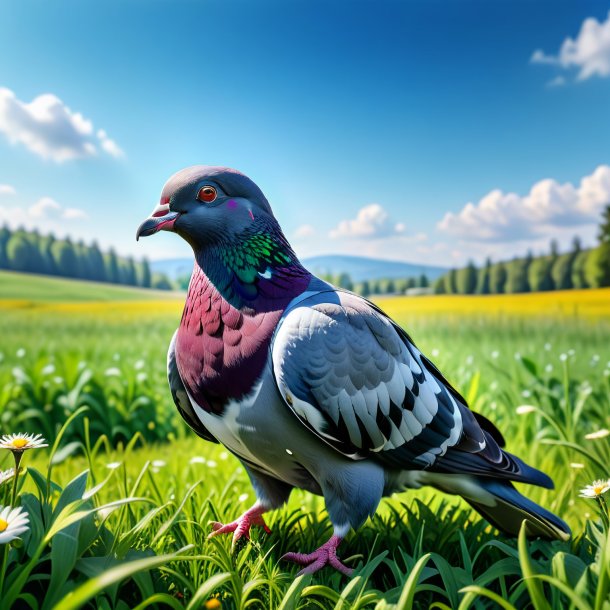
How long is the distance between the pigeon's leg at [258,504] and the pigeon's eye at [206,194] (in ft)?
3.20

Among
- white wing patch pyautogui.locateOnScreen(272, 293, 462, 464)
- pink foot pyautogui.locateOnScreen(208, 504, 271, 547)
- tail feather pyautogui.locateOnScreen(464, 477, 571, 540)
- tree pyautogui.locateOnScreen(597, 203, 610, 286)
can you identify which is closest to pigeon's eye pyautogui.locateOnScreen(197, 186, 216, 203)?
white wing patch pyautogui.locateOnScreen(272, 293, 462, 464)

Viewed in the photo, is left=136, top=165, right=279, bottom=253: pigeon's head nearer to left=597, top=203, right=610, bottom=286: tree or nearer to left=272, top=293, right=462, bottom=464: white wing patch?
left=272, top=293, right=462, bottom=464: white wing patch

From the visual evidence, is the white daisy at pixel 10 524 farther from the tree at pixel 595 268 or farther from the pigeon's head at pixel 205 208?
the tree at pixel 595 268

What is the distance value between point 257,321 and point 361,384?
0.39m

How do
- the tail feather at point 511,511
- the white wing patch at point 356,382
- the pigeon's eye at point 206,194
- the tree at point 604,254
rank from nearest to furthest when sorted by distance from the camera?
the white wing patch at point 356,382
the pigeon's eye at point 206,194
the tail feather at point 511,511
the tree at point 604,254

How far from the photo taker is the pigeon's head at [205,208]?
1.76 meters

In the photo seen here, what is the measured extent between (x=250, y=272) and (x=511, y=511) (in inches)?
50.7

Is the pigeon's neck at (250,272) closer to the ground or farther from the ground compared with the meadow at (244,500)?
farther from the ground

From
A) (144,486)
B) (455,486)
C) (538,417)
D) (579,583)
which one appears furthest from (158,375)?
(579,583)

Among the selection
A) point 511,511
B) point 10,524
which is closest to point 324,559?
point 511,511

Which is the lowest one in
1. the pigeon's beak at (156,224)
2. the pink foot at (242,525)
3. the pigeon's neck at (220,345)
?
the pink foot at (242,525)

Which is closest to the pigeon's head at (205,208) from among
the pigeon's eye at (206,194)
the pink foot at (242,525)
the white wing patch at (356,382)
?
the pigeon's eye at (206,194)

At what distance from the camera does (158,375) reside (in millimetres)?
5000

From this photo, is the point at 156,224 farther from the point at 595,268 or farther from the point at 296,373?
the point at 595,268
